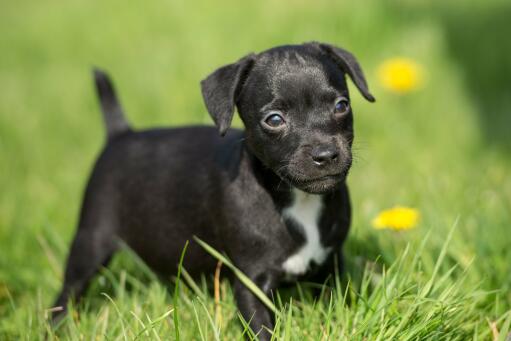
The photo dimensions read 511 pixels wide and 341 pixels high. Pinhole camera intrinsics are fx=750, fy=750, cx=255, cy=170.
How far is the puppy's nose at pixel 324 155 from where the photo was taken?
3.08 metres

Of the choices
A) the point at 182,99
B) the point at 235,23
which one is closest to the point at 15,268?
the point at 182,99

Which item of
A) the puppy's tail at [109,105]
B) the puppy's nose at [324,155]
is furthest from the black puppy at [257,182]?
the puppy's tail at [109,105]

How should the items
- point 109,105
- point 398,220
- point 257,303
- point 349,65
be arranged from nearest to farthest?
point 257,303
point 349,65
point 398,220
point 109,105

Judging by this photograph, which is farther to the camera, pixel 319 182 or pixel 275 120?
pixel 275 120

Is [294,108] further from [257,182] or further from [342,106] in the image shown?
[257,182]

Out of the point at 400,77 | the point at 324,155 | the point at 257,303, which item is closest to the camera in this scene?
the point at 324,155

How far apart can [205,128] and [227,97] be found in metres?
0.80

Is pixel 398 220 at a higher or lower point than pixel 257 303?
higher

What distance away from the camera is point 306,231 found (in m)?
3.44

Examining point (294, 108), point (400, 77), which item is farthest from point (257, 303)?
point (400, 77)

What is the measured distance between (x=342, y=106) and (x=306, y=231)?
0.59m

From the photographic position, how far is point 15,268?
4.66m

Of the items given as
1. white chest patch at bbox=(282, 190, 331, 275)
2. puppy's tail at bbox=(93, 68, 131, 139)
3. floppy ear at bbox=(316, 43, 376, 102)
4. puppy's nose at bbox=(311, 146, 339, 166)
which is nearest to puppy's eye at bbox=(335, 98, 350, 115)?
floppy ear at bbox=(316, 43, 376, 102)

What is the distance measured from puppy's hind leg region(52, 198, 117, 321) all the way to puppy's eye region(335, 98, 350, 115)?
158cm
